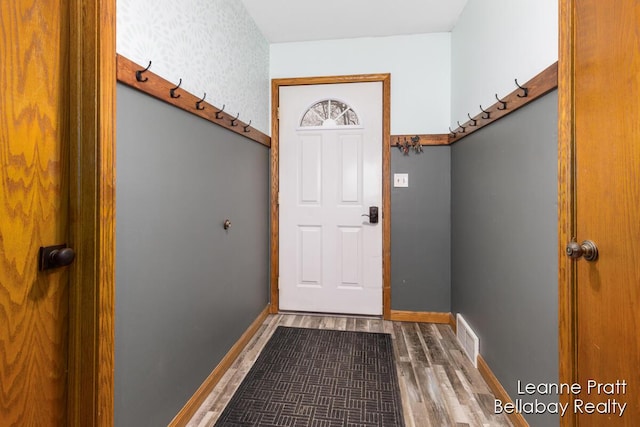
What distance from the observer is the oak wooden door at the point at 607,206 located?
859mm

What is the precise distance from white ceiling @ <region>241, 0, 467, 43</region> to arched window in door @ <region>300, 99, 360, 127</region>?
0.59 meters

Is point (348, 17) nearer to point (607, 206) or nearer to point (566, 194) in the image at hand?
point (566, 194)

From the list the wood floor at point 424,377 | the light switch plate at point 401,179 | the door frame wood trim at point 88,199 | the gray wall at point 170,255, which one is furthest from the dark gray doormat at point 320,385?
the light switch plate at point 401,179

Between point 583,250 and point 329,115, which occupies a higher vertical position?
point 329,115

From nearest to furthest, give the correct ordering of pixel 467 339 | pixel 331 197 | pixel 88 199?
pixel 88 199 < pixel 467 339 < pixel 331 197

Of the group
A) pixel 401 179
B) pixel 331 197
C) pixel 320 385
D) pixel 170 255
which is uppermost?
pixel 401 179

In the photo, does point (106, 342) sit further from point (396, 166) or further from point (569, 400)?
point (396, 166)

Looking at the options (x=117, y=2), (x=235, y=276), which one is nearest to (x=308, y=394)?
(x=235, y=276)

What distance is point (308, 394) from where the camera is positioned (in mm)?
1814

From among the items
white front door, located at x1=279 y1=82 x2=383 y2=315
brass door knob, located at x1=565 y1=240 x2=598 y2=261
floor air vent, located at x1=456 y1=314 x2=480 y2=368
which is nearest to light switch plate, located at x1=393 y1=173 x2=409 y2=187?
white front door, located at x1=279 y1=82 x2=383 y2=315

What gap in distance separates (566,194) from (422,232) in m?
1.73

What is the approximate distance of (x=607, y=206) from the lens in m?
0.96

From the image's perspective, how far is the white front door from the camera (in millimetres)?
2918

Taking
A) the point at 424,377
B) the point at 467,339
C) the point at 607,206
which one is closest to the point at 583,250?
the point at 607,206
